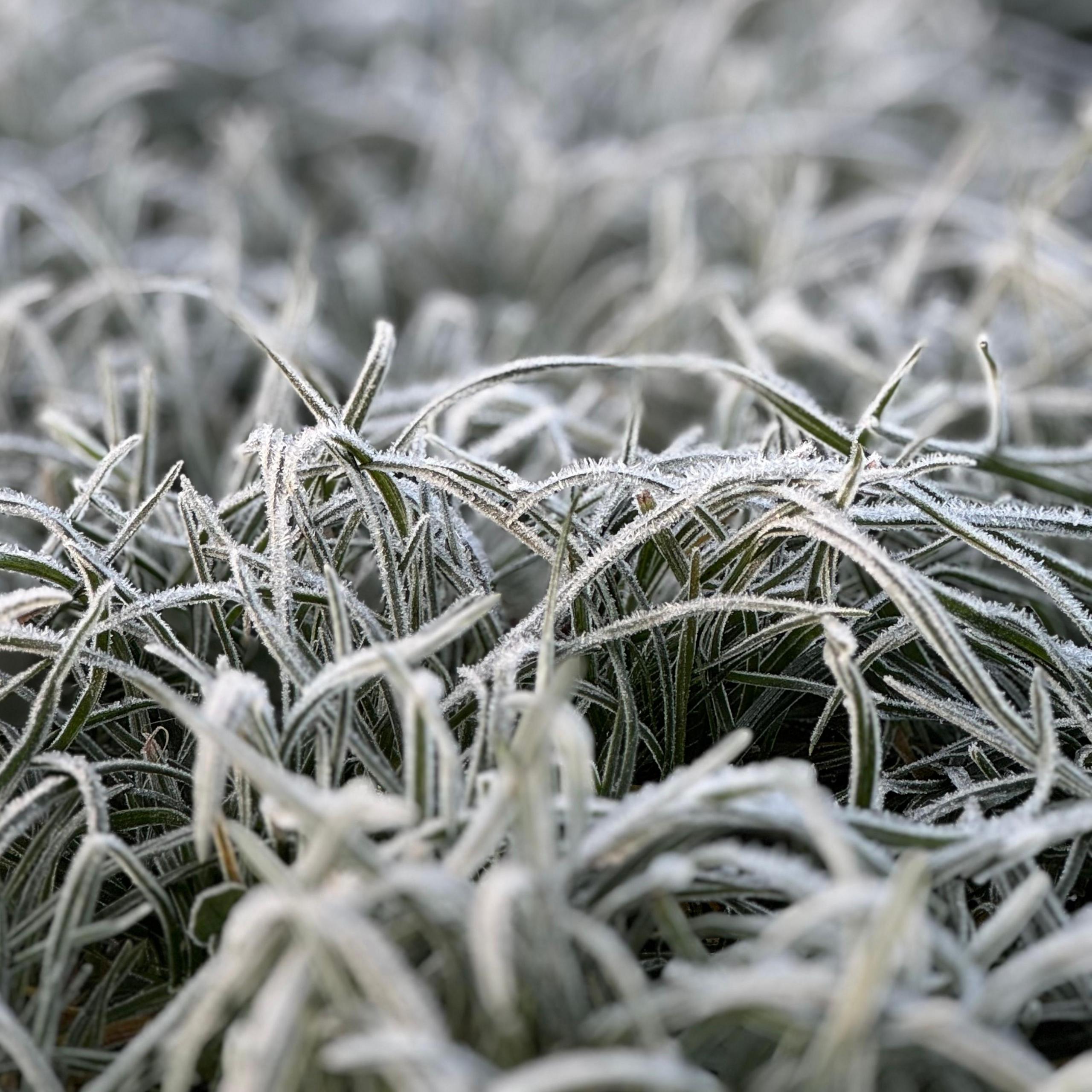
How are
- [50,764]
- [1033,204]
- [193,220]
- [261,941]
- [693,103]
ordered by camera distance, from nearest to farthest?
[261,941], [50,764], [1033,204], [193,220], [693,103]

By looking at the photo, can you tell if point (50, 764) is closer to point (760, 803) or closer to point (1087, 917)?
point (760, 803)

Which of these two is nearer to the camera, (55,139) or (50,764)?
(50,764)

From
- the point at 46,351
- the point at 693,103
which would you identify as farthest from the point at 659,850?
the point at 693,103

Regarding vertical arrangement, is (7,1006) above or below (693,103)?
below

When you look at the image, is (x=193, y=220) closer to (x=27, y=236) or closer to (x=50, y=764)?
(x=27, y=236)

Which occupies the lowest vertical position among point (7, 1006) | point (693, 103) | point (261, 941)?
point (7, 1006)

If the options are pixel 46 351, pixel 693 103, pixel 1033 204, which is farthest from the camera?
pixel 693 103

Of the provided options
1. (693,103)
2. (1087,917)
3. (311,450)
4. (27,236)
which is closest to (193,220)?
(27,236)
